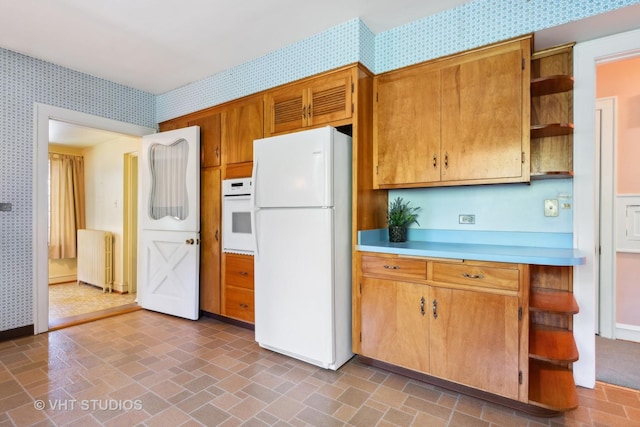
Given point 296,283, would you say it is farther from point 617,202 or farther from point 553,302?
point 617,202

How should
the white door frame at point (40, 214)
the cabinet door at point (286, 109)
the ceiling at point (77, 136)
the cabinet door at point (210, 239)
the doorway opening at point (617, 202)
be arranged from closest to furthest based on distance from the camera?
the cabinet door at point (286, 109) → the doorway opening at point (617, 202) → the white door frame at point (40, 214) → the cabinet door at point (210, 239) → the ceiling at point (77, 136)

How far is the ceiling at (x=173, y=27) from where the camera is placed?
2.22 metres

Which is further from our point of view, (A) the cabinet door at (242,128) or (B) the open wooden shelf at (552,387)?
(A) the cabinet door at (242,128)

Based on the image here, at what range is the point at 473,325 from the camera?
187cm

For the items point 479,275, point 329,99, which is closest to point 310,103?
point 329,99

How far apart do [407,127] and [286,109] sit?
1.05 m

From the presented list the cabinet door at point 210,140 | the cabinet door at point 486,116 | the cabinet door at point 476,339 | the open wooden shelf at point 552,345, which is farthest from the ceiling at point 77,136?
the open wooden shelf at point 552,345

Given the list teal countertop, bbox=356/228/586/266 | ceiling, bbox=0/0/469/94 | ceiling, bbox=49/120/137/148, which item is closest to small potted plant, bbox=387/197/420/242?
teal countertop, bbox=356/228/586/266

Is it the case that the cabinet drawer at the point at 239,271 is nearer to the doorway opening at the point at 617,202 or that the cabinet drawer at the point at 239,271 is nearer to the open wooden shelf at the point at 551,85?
the open wooden shelf at the point at 551,85

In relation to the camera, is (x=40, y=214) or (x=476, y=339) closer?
(x=476, y=339)

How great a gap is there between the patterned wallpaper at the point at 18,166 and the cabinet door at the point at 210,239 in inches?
58.8

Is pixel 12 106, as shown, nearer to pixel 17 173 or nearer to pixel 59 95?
pixel 59 95

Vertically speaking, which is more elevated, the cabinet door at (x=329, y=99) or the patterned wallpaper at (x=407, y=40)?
the patterned wallpaper at (x=407, y=40)

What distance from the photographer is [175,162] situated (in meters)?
3.58
